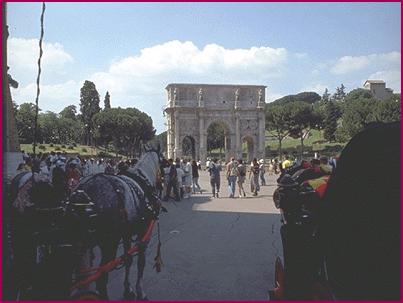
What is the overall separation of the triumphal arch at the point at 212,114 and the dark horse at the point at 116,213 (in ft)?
200

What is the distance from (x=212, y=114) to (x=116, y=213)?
63758 mm

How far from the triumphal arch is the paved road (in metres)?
53.3

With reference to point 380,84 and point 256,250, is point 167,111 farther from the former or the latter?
point 380,84

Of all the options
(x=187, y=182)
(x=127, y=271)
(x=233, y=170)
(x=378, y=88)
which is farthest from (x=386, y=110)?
(x=378, y=88)

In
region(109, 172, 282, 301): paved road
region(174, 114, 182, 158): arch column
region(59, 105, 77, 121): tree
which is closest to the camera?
region(109, 172, 282, 301): paved road

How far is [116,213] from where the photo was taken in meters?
5.15

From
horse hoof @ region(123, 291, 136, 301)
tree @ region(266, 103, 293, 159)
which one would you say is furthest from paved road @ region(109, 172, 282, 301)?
tree @ region(266, 103, 293, 159)

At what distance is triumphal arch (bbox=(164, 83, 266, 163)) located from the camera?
222 ft

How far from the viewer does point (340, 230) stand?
252cm

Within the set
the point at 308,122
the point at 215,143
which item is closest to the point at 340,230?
the point at 308,122

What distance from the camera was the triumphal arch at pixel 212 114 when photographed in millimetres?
67812

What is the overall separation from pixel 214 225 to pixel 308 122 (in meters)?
69.6

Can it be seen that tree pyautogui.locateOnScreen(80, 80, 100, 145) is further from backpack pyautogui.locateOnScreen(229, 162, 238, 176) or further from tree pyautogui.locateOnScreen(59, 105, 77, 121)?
backpack pyautogui.locateOnScreen(229, 162, 238, 176)

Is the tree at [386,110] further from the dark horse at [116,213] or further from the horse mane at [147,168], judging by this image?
the dark horse at [116,213]
